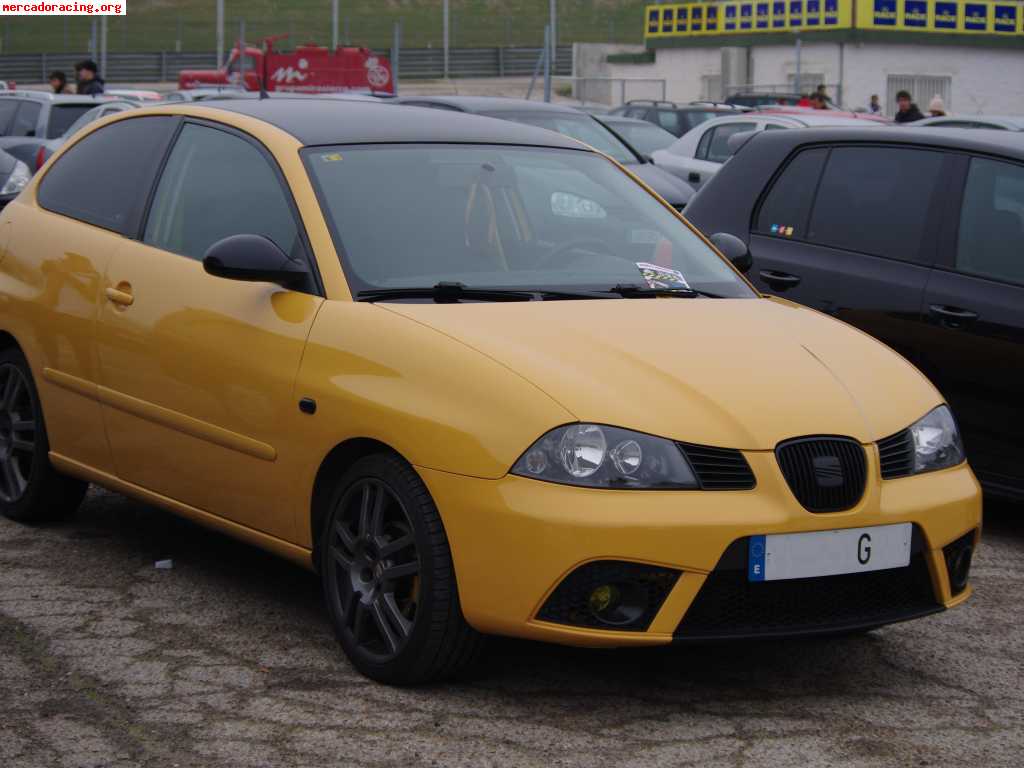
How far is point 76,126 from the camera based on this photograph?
18.2 m

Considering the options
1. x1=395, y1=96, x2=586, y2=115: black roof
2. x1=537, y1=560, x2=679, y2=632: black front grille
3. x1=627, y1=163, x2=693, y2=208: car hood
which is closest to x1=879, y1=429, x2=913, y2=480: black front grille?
x1=537, y1=560, x2=679, y2=632: black front grille

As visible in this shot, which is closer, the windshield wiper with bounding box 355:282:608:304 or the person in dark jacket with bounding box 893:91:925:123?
the windshield wiper with bounding box 355:282:608:304

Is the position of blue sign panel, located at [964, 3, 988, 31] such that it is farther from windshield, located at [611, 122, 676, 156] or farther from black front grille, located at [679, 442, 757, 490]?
black front grille, located at [679, 442, 757, 490]

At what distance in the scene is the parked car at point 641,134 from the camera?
64.6 feet

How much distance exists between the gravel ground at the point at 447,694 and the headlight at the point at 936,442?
61 cm

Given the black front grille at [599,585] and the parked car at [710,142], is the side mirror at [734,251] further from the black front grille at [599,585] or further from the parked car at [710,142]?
the parked car at [710,142]

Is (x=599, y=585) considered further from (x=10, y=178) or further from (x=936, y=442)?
(x=10, y=178)

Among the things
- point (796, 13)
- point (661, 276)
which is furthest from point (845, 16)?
point (661, 276)

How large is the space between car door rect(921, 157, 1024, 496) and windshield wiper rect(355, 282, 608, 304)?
A: 82.5 inches

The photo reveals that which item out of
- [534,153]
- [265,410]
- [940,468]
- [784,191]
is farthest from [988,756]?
[784,191]

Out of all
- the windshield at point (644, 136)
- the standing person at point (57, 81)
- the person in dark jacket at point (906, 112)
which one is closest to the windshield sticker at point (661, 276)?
the windshield at point (644, 136)

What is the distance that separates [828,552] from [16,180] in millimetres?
12227

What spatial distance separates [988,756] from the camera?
412cm

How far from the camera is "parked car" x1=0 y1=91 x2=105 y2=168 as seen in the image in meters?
20.3
